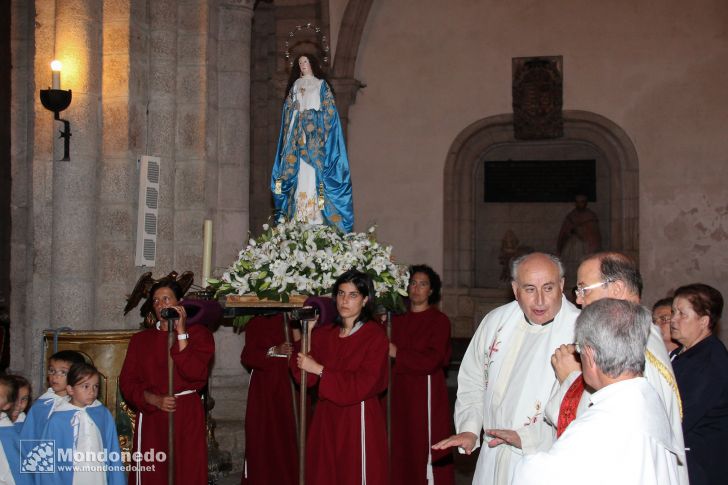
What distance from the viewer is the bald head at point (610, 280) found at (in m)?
3.43

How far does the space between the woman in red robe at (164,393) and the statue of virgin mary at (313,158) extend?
1.33 m

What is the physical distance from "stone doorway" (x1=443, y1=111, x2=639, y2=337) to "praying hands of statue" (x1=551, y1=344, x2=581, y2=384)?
9.15 m

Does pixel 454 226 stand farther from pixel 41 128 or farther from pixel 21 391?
pixel 21 391

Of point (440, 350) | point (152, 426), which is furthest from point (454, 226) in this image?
point (152, 426)

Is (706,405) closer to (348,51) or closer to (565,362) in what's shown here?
(565,362)

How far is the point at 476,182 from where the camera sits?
1302cm

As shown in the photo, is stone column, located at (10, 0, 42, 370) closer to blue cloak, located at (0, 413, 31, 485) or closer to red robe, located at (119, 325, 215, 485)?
red robe, located at (119, 325, 215, 485)

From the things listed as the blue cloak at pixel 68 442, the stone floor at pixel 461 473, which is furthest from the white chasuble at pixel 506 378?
the stone floor at pixel 461 473

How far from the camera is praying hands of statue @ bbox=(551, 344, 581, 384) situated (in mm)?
3203

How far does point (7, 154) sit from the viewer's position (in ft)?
23.2

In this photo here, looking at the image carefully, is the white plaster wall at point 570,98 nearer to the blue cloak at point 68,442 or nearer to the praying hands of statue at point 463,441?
the blue cloak at point 68,442

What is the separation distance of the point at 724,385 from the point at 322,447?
80.1 inches

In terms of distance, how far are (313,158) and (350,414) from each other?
205 cm

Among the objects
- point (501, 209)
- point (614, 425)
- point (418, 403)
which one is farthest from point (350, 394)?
point (501, 209)
